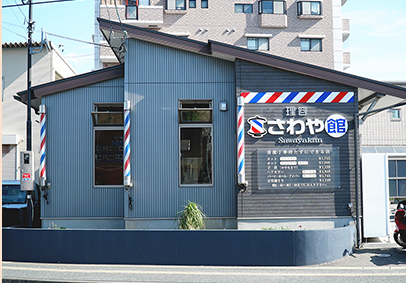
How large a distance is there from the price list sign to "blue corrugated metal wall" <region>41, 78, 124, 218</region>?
14.6 ft

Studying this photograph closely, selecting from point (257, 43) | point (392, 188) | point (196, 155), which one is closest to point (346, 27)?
point (257, 43)

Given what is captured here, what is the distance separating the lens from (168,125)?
39.8ft

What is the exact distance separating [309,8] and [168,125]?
85.1ft

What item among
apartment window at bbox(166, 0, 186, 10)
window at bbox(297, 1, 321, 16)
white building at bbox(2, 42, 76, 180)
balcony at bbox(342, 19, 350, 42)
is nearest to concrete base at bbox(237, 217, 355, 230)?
white building at bbox(2, 42, 76, 180)

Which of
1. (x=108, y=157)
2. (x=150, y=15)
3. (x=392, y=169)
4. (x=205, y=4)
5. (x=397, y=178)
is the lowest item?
(x=397, y=178)

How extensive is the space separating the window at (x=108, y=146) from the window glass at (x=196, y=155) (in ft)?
6.88

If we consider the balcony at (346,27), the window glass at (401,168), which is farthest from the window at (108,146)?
the balcony at (346,27)

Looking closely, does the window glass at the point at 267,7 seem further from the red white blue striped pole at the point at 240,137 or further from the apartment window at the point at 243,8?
the red white blue striped pole at the point at 240,137

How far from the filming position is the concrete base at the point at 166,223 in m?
11.8

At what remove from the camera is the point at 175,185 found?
12.0 meters

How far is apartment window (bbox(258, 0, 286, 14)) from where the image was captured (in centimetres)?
3334

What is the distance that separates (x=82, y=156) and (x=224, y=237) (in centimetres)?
557

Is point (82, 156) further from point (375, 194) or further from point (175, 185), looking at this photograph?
point (375, 194)

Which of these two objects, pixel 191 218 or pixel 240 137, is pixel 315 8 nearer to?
pixel 240 137
